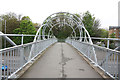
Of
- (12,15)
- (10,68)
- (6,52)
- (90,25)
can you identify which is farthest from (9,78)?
(12,15)

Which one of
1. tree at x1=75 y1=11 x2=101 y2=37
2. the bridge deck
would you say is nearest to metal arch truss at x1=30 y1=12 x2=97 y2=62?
the bridge deck

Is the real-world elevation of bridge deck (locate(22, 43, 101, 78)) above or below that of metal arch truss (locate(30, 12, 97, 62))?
below

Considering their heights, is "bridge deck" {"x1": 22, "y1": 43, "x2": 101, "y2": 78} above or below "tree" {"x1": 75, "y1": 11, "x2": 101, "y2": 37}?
below

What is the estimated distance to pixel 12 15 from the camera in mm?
36188

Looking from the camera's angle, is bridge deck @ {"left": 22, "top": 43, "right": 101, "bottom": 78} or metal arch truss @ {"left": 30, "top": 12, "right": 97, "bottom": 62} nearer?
bridge deck @ {"left": 22, "top": 43, "right": 101, "bottom": 78}

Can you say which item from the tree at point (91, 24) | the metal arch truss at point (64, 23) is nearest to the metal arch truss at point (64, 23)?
the metal arch truss at point (64, 23)

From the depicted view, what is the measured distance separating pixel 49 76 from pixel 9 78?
4.17 ft

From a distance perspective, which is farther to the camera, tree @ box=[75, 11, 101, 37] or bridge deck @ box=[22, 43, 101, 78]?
tree @ box=[75, 11, 101, 37]

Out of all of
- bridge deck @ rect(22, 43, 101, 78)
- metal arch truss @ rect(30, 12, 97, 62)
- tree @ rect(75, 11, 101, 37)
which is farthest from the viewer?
tree @ rect(75, 11, 101, 37)

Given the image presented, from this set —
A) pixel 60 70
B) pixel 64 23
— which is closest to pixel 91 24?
pixel 64 23

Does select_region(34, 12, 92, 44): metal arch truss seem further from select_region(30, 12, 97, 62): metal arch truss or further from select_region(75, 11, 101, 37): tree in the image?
select_region(75, 11, 101, 37): tree

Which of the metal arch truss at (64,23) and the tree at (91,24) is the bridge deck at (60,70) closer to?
the metal arch truss at (64,23)

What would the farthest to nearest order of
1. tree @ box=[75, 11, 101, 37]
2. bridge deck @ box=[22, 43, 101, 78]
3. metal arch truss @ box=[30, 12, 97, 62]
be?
1. tree @ box=[75, 11, 101, 37]
2. metal arch truss @ box=[30, 12, 97, 62]
3. bridge deck @ box=[22, 43, 101, 78]

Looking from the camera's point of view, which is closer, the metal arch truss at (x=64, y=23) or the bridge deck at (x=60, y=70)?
the bridge deck at (x=60, y=70)
